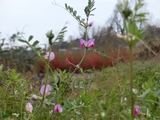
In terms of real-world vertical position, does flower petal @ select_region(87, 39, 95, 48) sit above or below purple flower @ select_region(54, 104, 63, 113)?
above

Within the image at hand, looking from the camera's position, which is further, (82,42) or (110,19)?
(110,19)

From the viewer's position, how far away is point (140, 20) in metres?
0.46

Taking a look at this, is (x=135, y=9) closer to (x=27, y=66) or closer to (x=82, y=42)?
(x=82, y=42)

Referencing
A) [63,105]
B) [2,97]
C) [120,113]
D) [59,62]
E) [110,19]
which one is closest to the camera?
[120,113]

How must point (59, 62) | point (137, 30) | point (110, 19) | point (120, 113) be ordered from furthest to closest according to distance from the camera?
point (110, 19) → point (59, 62) → point (120, 113) → point (137, 30)

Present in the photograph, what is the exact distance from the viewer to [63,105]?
32.2 inches

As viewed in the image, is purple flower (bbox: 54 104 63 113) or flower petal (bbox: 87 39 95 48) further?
flower petal (bbox: 87 39 95 48)

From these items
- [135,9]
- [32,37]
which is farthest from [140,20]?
[32,37]

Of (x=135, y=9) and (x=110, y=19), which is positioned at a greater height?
(x=110, y=19)

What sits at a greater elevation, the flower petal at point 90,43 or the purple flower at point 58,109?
Result: the flower petal at point 90,43

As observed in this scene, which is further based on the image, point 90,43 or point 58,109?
point 90,43

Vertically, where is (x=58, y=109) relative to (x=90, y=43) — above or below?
below

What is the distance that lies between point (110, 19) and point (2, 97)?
110ft

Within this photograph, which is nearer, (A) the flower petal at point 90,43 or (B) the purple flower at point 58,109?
(B) the purple flower at point 58,109
